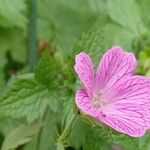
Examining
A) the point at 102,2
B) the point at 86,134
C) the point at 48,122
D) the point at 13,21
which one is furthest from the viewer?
the point at 102,2

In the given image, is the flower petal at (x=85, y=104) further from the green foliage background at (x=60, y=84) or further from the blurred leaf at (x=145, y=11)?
the blurred leaf at (x=145, y=11)

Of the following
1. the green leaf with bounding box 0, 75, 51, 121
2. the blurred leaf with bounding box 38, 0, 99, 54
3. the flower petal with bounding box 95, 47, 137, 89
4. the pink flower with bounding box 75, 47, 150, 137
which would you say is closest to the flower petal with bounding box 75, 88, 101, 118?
the pink flower with bounding box 75, 47, 150, 137

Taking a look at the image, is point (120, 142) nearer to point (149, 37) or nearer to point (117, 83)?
point (117, 83)

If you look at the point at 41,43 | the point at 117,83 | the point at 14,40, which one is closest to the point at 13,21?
the point at 41,43

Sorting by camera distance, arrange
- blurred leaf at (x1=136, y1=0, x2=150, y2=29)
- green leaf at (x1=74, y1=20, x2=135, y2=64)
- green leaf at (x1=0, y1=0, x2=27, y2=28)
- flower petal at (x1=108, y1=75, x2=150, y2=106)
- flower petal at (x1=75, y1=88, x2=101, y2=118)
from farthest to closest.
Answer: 1. blurred leaf at (x1=136, y1=0, x2=150, y2=29)
2. green leaf at (x1=0, y1=0, x2=27, y2=28)
3. green leaf at (x1=74, y1=20, x2=135, y2=64)
4. flower petal at (x1=108, y1=75, x2=150, y2=106)
5. flower petal at (x1=75, y1=88, x2=101, y2=118)

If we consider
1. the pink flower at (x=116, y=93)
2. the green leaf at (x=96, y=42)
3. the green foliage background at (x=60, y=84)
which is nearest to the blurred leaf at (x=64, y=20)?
the green foliage background at (x=60, y=84)

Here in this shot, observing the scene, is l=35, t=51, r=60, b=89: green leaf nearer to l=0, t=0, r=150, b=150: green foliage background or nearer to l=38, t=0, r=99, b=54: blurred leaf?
l=0, t=0, r=150, b=150: green foliage background
